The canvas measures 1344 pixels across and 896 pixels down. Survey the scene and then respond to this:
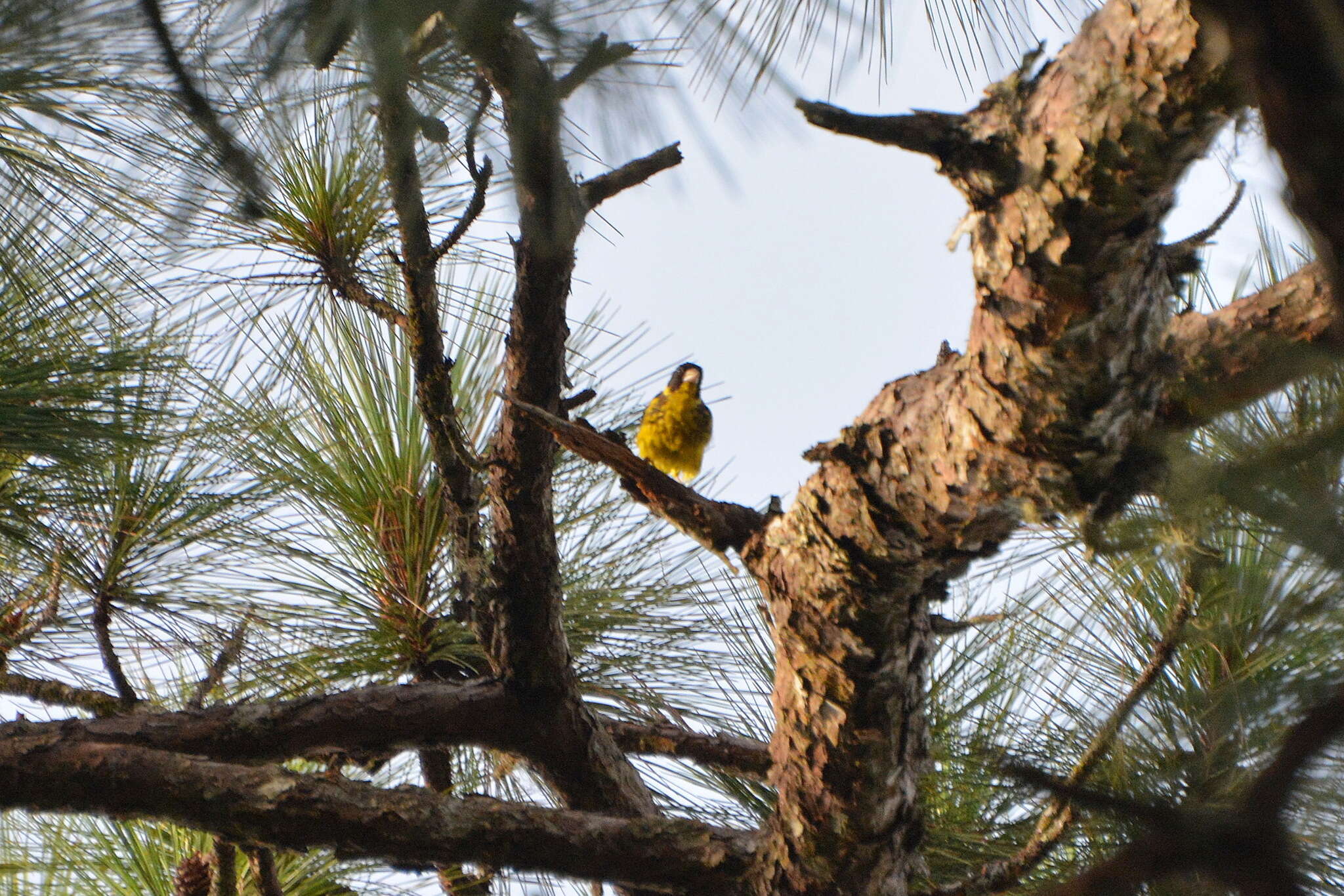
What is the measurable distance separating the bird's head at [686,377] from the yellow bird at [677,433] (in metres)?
0.04

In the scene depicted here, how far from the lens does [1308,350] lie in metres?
0.36

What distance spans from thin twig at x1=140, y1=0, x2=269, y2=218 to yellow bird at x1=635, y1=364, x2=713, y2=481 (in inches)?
83.5

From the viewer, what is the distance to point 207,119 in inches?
23.0

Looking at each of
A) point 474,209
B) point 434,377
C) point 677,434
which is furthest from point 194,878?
point 677,434

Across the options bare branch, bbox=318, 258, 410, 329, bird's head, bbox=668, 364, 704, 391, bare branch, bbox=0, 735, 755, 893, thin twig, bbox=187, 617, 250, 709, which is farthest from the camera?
bird's head, bbox=668, 364, 704, 391

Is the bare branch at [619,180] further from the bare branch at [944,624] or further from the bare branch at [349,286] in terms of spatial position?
the bare branch at [944,624]

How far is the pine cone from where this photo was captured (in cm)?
174

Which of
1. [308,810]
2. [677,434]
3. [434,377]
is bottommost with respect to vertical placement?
[308,810]

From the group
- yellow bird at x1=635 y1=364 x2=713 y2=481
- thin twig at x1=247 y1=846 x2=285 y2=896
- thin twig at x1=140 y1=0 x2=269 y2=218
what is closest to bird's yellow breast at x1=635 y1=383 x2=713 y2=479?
yellow bird at x1=635 y1=364 x2=713 y2=481

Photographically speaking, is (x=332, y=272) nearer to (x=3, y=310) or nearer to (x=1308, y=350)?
(x=3, y=310)

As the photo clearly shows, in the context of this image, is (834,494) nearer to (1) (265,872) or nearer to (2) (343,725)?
(2) (343,725)

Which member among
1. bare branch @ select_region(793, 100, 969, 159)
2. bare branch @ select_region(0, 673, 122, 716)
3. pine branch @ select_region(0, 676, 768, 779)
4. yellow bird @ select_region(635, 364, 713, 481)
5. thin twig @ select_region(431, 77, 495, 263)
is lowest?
pine branch @ select_region(0, 676, 768, 779)

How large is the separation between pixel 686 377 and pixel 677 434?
226 millimetres

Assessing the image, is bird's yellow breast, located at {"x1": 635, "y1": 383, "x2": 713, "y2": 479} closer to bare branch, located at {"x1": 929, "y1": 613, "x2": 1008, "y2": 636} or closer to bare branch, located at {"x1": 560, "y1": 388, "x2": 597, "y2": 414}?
bare branch, located at {"x1": 560, "y1": 388, "x2": 597, "y2": 414}
